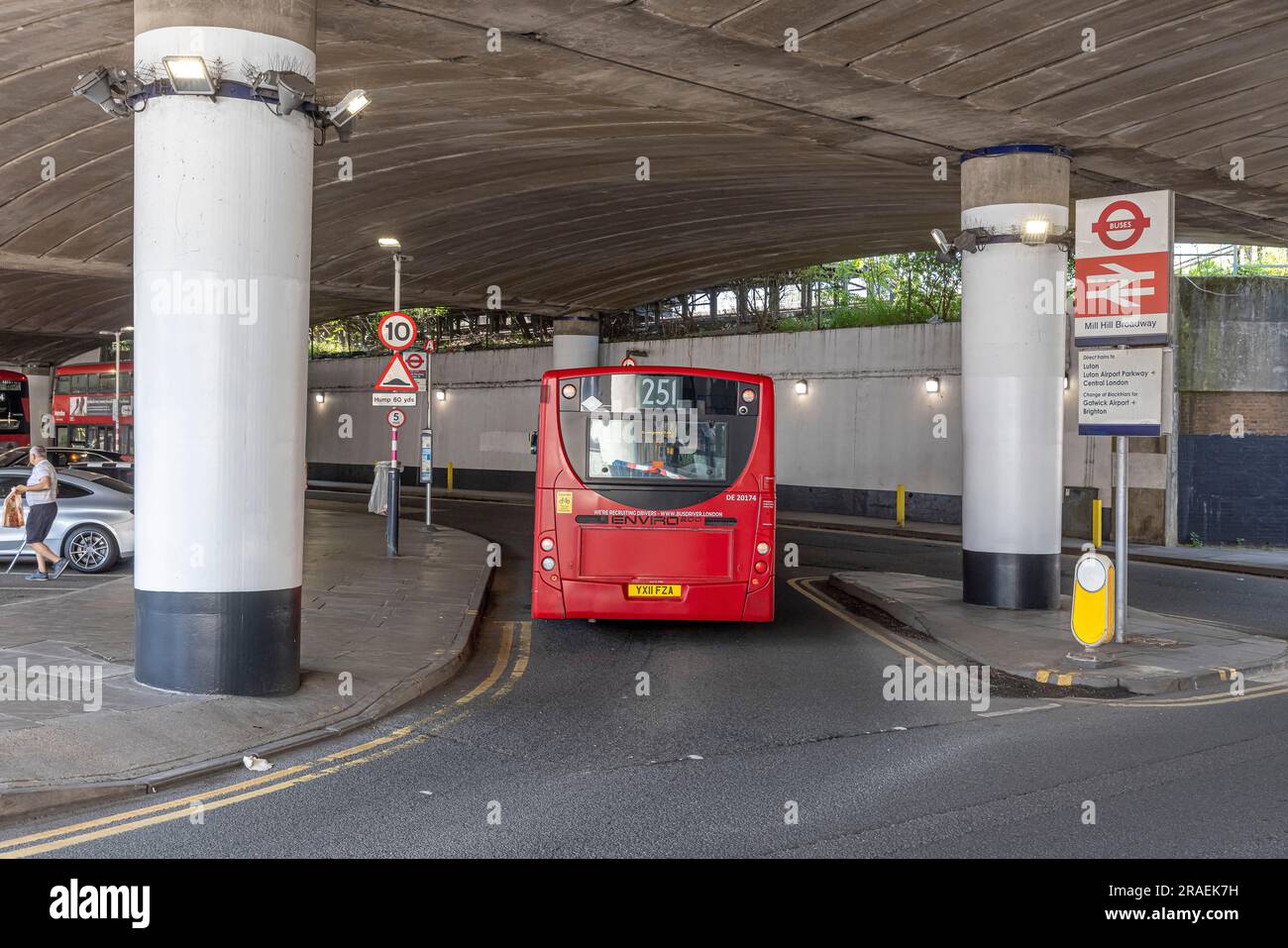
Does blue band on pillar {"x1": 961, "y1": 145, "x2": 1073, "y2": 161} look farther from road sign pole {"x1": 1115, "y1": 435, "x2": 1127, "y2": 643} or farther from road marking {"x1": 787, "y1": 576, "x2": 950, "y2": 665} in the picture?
road marking {"x1": 787, "y1": 576, "x2": 950, "y2": 665}

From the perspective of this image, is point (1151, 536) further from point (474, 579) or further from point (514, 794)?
point (514, 794)

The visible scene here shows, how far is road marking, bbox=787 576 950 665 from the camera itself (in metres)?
11.6

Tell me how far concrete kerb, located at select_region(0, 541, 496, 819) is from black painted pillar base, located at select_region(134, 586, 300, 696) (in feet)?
2.40

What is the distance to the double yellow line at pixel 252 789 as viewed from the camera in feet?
19.1

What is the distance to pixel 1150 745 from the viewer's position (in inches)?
318

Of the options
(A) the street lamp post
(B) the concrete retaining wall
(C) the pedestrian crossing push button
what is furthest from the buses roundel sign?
(A) the street lamp post

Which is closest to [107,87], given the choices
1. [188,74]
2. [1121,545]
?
[188,74]

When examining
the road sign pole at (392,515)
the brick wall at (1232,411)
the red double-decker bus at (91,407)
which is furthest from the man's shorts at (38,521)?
the red double-decker bus at (91,407)

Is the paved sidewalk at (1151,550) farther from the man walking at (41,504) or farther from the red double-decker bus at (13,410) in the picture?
the red double-decker bus at (13,410)

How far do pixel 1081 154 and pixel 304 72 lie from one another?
31.9ft

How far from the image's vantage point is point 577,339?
1423 inches

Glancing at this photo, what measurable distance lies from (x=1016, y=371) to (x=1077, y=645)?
12.6 ft

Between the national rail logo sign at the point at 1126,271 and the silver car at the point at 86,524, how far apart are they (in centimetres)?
1283

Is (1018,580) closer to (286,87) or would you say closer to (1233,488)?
(286,87)
